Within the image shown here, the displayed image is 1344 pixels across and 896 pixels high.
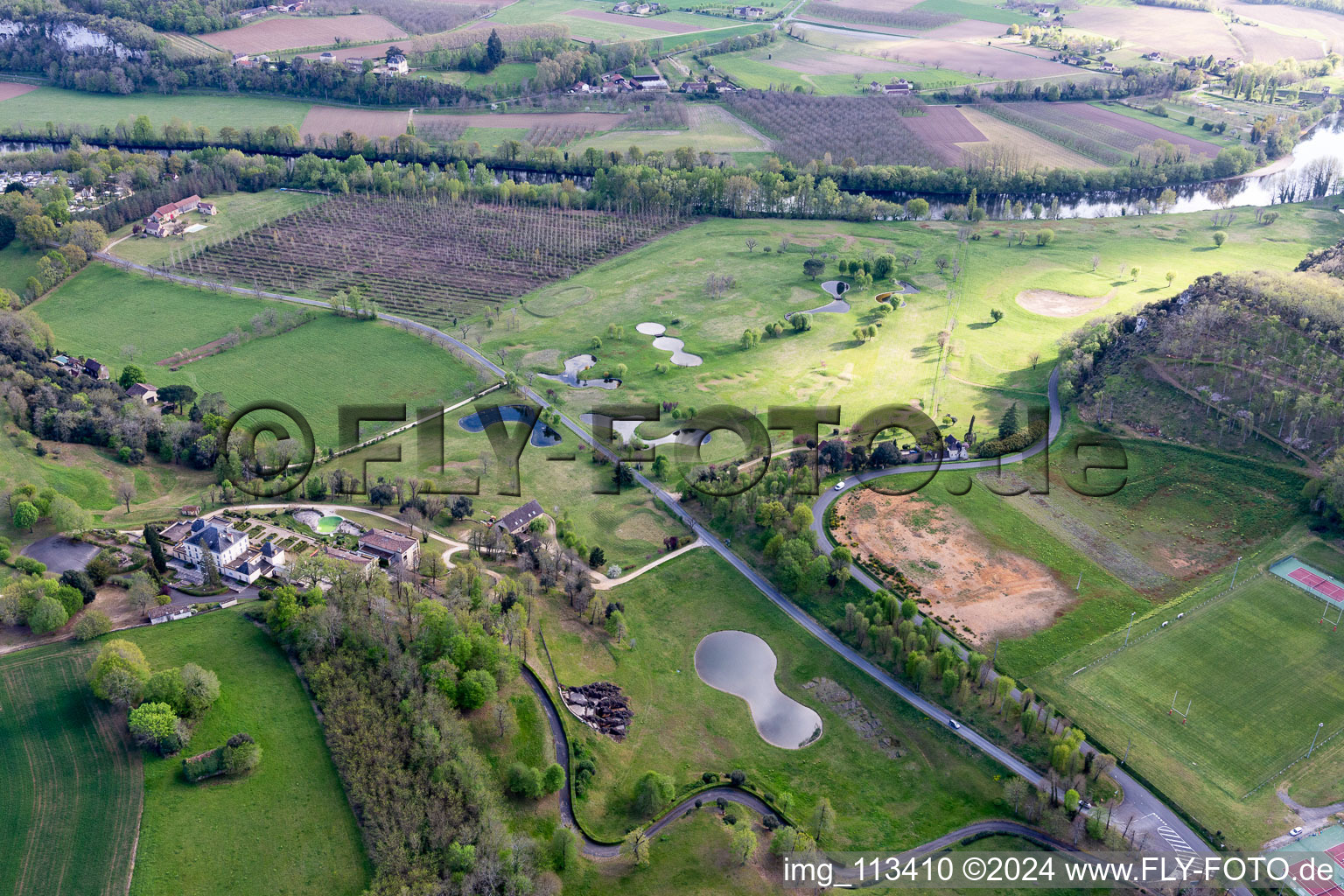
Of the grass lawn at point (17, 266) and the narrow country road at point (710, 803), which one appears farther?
the grass lawn at point (17, 266)

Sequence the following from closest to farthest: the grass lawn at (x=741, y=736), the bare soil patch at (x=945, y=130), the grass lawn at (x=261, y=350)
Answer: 1. the grass lawn at (x=741, y=736)
2. the grass lawn at (x=261, y=350)
3. the bare soil patch at (x=945, y=130)

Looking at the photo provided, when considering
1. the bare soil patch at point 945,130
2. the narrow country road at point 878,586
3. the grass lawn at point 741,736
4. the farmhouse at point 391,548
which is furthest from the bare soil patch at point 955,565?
the bare soil patch at point 945,130

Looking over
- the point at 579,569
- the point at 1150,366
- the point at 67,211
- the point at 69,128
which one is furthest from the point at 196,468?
the point at 69,128

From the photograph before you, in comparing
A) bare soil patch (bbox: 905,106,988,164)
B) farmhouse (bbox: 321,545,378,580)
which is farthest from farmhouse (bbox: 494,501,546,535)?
bare soil patch (bbox: 905,106,988,164)

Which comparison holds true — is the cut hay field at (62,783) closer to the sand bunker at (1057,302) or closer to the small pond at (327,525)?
the small pond at (327,525)

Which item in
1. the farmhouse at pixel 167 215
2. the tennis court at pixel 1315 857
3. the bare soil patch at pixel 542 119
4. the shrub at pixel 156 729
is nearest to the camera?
the tennis court at pixel 1315 857

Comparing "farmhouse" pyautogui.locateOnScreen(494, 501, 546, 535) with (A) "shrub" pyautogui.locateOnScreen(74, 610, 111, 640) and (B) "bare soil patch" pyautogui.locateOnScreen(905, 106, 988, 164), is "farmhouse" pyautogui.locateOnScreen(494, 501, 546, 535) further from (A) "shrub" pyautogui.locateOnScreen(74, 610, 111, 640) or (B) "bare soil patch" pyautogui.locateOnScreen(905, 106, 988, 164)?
(B) "bare soil patch" pyautogui.locateOnScreen(905, 106, 988, 164)
